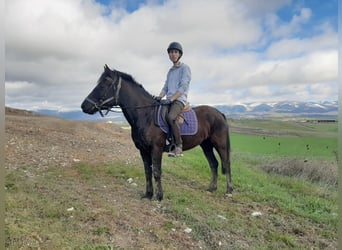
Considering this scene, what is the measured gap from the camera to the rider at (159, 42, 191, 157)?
5714mm

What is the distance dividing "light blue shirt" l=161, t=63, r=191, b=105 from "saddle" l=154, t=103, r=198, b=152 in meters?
0.31

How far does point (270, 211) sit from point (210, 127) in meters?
2.20

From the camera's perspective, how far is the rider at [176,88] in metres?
5.71

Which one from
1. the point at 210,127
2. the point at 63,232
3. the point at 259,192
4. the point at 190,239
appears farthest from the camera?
the point at 259,192

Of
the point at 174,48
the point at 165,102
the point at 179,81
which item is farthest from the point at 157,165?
the point at 174,48

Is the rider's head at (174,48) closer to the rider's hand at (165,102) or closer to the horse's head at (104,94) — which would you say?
the rider's hand at (165,102)

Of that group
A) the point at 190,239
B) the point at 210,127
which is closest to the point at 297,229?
the point at 190,239

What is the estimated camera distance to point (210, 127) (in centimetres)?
687

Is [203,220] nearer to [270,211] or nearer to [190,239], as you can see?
[190,239]

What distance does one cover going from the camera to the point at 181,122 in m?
6.11

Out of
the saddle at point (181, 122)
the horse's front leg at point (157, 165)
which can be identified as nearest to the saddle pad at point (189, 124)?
the saddle at point (181, 122)

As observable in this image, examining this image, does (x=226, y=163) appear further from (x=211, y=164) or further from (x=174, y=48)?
(x=174, y=48)

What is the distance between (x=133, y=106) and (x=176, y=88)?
931mm

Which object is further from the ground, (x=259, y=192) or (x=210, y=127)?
(x=210, y=127)
